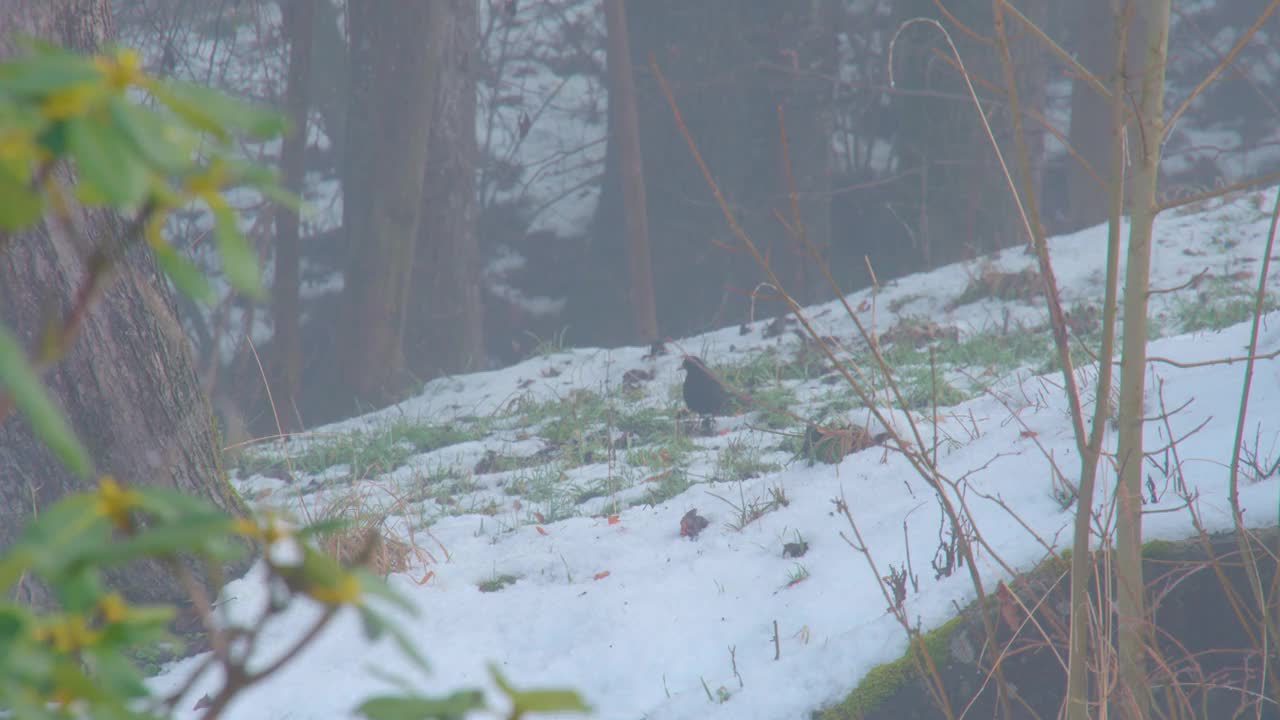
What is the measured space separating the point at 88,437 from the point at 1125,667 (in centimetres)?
264

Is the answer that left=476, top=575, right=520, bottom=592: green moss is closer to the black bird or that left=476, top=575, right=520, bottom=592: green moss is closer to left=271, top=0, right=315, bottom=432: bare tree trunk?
the black bird

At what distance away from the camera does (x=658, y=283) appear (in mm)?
10078

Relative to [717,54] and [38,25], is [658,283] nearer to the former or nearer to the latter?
[717,54]

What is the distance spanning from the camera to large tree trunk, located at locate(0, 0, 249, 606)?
246 centimetres

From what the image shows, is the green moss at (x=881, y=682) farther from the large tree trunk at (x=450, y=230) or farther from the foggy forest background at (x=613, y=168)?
the large tree trunk at (x=450, y=230)

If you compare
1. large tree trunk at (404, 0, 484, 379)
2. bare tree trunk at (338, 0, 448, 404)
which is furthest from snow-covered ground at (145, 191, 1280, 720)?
large tree trunk at (404, 0, 484, 379)

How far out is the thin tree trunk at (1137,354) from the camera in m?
1.44

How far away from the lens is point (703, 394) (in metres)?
4.73

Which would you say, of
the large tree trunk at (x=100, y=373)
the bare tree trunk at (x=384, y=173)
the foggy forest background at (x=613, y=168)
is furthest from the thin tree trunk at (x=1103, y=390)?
the bare tree trunk at (x=384, y=173)

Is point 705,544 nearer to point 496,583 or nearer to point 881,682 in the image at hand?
point 496,583

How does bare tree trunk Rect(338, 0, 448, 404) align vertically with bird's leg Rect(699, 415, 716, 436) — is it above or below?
above

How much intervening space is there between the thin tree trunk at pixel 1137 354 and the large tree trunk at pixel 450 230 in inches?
264

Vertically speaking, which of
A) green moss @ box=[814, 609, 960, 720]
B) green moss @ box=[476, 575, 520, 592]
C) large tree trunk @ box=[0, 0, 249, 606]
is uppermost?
large tree trunk @ box=[0, 0, 249, 606]

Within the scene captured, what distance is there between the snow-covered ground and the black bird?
0.62 feet
